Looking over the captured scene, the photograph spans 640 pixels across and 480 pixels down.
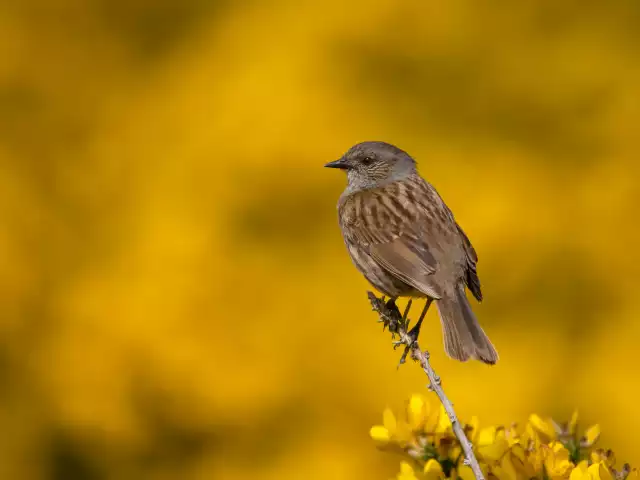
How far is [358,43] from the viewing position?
680cm

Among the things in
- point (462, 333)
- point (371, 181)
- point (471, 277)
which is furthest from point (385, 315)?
point (371, 181)

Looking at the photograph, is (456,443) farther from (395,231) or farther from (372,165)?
(372,165)

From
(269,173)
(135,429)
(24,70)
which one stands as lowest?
(135,429)

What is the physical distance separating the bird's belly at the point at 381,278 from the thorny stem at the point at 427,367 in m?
0.26

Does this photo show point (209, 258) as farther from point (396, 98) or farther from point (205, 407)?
point (396, 98)

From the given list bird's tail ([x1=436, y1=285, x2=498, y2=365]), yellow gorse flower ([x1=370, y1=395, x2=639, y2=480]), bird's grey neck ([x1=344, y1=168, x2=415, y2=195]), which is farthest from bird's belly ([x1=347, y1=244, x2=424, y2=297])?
yellow gorse flower ([x1=370, y1=395, x2=639, y2=480])

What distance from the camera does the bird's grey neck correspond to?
359 centimetres

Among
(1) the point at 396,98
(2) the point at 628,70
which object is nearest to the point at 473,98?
(1) the point at 396,98

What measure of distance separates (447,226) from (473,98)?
145 inches

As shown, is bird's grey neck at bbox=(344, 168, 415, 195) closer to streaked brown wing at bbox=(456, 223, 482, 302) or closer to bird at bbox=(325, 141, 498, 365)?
bird at bbox=(325, 141, 498, 365)

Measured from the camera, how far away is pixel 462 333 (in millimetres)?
2984

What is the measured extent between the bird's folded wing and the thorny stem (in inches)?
6.2

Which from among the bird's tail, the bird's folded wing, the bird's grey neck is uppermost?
the bird's grey neck

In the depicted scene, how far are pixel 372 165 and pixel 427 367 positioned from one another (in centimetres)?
146
